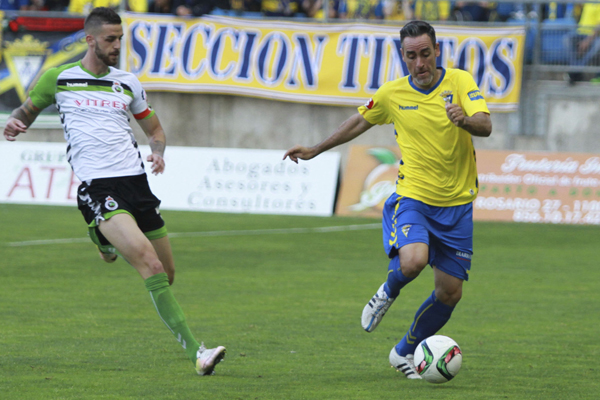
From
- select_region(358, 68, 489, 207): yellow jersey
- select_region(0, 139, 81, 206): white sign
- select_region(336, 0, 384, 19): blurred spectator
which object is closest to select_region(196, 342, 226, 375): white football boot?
select_region(358, 68, 489, 207): yellow jersey

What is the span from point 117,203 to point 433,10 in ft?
47.9

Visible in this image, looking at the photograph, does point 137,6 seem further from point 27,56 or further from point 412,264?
point 412,264

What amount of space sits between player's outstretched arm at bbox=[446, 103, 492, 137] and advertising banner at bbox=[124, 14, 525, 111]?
13294mm

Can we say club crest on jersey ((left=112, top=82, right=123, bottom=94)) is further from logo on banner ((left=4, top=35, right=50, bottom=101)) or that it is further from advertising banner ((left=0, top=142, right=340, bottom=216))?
logo on banner ((left=4, top=35, right=50, bottom=101))

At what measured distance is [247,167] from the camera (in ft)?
58.3

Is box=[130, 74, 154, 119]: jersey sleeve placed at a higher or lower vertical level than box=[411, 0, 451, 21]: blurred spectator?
higher

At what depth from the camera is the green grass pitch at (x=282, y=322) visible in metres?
5.62

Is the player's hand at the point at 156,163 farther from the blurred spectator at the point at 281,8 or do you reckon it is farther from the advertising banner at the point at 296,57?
the blurred spectator at the point at 281,8

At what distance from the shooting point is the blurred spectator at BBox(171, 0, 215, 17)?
63.3ft

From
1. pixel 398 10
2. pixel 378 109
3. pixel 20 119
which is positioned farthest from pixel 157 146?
pixel 398 10

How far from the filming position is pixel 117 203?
5996 millimetres

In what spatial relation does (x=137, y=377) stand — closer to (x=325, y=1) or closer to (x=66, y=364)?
(x=66, y=364)

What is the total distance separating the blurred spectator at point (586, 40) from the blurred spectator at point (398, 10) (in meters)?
3.21

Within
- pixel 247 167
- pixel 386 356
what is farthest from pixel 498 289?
pixel 247 167
